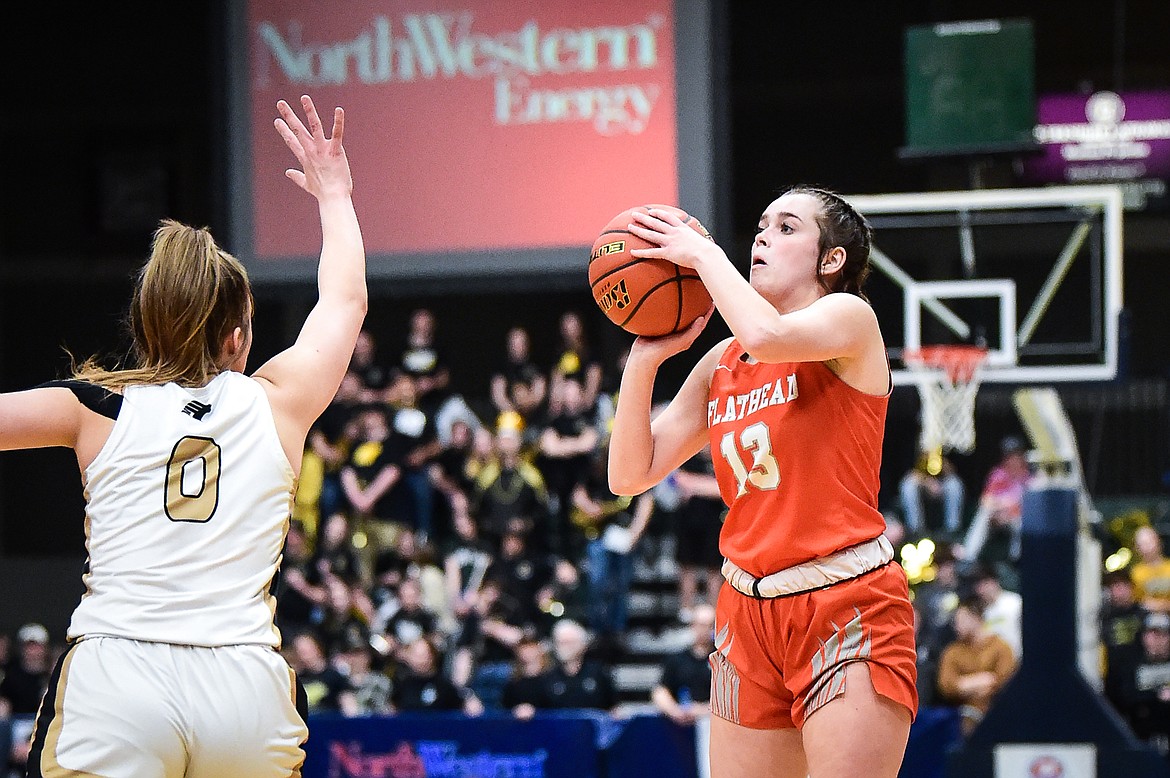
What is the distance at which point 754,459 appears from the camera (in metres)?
3.66

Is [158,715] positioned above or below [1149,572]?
above

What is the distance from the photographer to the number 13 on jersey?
364 cm

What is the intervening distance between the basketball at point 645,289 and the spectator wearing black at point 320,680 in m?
8.03

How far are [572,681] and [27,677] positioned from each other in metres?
5.14

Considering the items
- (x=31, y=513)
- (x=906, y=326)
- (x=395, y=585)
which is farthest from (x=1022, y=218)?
(x=31, y=513)

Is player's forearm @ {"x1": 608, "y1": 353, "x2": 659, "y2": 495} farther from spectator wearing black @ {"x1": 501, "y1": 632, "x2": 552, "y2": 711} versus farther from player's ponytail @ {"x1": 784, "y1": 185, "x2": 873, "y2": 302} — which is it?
spectator wearing black @ {"x1": 501, "y1": 632, "x2": 552, "y2": 711}

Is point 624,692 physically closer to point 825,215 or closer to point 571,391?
point 571,391

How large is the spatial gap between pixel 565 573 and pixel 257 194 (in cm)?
459

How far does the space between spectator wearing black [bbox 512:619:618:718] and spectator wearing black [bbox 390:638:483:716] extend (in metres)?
0.57

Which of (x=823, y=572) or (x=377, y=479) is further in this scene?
(x=377, y=479)

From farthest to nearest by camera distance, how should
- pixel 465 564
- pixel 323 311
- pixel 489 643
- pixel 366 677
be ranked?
1. pixel 465 564
2. pixel 489 643
3. pixel 366 677
4. pixel 323 311

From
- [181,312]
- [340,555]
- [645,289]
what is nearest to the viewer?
[181,312]

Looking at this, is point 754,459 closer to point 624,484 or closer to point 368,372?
point 624,484

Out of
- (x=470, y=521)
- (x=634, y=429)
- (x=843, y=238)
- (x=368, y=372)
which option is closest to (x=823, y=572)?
(x=634, y=429)
